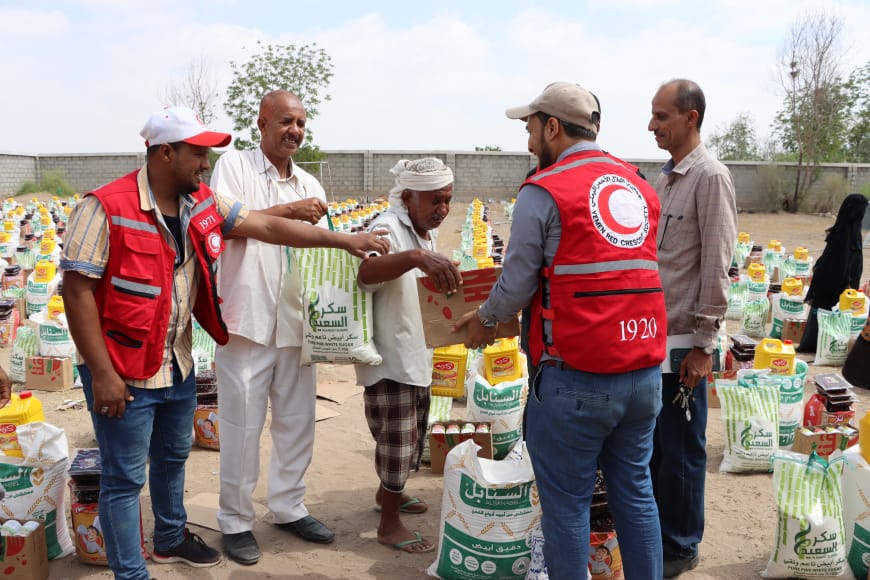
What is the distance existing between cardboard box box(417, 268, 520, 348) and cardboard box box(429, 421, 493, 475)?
1376 millimetres

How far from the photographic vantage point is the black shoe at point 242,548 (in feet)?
10.6

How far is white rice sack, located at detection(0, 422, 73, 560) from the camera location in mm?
3088

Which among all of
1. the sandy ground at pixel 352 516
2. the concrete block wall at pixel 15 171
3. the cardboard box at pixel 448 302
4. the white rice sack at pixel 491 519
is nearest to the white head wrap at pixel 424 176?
the cardboard box at pixel 448 302

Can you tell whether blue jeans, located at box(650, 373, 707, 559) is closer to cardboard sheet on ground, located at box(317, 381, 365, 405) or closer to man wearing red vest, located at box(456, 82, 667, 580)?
man wearing red vest, located at box(456, 82, 667, 580)

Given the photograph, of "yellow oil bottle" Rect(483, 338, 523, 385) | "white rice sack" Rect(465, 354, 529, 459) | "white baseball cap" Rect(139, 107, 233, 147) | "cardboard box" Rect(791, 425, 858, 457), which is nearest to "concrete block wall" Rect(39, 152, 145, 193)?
"yellow oil bottle" Rect(483, 338, 523, 385)

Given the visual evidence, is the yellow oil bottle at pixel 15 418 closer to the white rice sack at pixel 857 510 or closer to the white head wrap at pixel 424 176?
the white head wrap at pixel 424 176

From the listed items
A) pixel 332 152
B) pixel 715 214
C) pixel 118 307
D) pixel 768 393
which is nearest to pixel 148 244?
pixel 118 307

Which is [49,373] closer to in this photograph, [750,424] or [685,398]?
[685,398]

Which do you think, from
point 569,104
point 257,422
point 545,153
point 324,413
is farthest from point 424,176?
point 324,413

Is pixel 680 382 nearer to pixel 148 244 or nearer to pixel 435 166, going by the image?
pixel 435 166

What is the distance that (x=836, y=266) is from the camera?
7301 mm

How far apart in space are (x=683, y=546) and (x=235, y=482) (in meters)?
2.00

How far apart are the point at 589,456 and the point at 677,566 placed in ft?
4.21

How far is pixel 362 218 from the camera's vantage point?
48.3 feet
